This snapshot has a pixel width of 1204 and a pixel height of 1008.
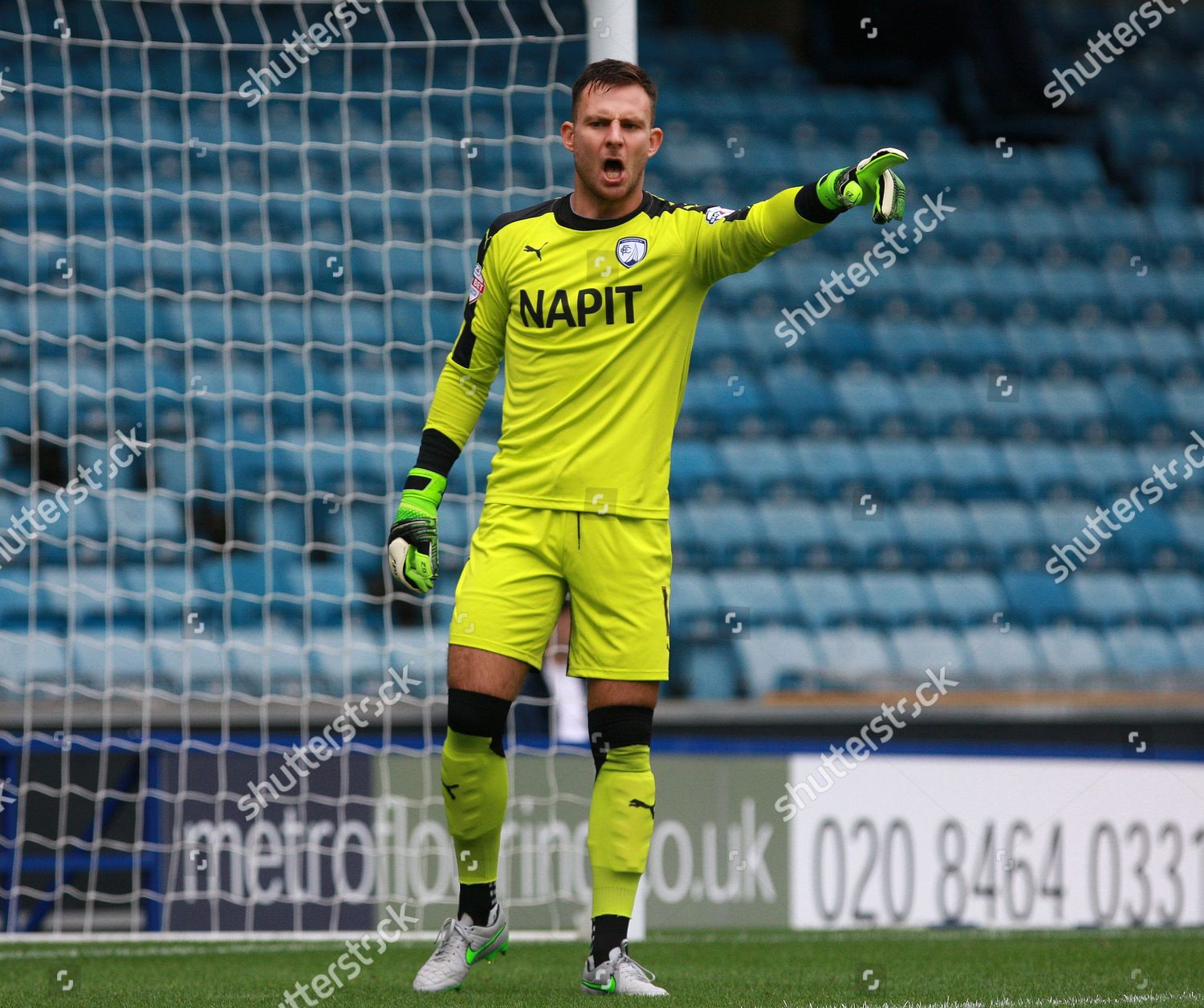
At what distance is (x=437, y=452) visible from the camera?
401 centimetres

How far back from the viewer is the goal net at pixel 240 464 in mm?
6059

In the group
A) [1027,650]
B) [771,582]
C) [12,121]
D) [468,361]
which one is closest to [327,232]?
[12,121]

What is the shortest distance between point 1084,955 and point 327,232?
659cm

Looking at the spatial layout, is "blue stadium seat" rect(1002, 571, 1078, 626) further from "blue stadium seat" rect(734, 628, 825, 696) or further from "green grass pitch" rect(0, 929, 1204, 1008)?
"green grass pitch" rect(0, 929, 1204, 1008)

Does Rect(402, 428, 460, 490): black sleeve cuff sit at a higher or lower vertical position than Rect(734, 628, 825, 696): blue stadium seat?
higher

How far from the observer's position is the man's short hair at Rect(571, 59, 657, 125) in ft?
12.3

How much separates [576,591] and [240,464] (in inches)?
203

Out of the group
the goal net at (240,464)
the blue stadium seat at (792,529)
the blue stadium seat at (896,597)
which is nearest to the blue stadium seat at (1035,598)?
the blue stadium seat at (896,597)

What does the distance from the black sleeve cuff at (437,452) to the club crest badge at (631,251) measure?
23.6 inches

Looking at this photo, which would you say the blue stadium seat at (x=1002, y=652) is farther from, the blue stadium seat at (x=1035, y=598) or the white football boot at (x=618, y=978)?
the white football boot at (x=618, y=978)

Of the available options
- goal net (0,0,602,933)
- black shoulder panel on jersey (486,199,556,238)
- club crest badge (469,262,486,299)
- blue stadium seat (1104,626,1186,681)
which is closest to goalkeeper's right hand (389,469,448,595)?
club crest badge (469,262,486,299)

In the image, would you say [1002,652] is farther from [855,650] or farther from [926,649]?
[855,650]

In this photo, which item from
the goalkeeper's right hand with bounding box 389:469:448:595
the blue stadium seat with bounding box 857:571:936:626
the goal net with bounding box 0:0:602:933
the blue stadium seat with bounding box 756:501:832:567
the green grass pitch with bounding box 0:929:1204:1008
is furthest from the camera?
the blue stadium seat with bounding box 756:501:832:567

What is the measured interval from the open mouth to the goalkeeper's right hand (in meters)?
0.76
